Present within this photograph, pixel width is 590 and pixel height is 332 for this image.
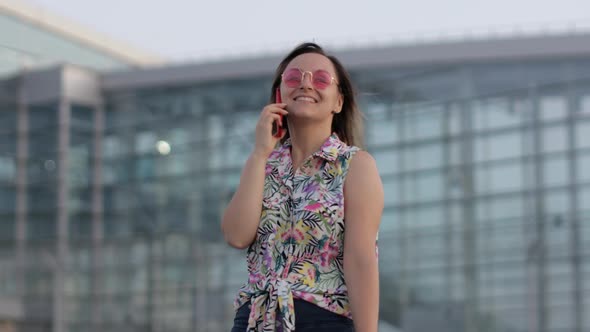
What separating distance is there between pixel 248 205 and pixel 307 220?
0.16 meters

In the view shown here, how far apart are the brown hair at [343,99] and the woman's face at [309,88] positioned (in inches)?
2.7

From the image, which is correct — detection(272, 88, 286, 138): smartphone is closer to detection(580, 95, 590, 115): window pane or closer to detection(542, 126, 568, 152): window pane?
detection(580, 95, 590, 115): window pane

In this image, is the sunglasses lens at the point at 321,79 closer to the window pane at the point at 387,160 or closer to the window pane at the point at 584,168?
the window pane at the point at 584,168

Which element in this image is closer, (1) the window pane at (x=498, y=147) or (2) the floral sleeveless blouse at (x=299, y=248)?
(2) the floral sleeveless blouse at (x=299, y=248)

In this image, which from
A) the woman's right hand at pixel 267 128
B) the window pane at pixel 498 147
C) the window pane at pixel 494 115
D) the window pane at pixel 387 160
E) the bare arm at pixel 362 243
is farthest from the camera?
the window pane at pixel 387 160

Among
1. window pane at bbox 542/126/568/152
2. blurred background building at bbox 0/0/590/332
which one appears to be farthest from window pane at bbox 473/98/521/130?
window pane at bbox 542/126/568/152

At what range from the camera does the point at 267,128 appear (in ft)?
11.1

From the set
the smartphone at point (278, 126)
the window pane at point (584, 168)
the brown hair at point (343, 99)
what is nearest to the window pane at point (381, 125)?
the window pane at point (584, 168)

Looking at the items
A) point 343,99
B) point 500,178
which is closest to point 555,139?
point 500,178

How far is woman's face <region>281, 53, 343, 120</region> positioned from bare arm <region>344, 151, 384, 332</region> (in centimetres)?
23

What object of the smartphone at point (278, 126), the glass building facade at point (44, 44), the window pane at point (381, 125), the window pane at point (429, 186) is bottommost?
the smartphone at point (278, 126)

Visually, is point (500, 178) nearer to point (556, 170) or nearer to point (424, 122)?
point (556, 170)

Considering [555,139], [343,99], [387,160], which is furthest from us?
[387,160]

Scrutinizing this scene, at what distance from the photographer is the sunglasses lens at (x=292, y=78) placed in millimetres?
3402
